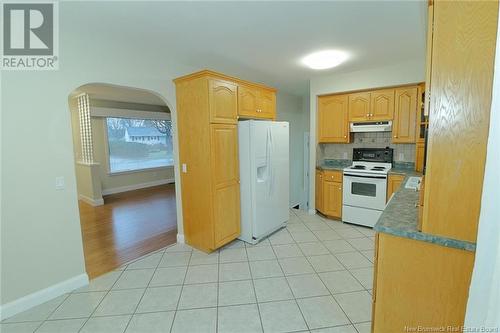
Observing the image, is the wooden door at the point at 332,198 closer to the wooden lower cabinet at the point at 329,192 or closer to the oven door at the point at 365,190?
the wooden lower cabinet at the point at 329,192

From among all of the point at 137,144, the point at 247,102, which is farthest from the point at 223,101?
the point at 137,144

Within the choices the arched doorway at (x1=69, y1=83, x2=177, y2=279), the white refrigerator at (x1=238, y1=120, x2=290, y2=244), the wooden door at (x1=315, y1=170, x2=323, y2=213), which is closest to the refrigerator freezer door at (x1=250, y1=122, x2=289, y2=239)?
the white refrigerator at (x1=238, y1=120, x2=290, y2=244)

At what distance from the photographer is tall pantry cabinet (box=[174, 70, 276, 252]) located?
283 centimetres

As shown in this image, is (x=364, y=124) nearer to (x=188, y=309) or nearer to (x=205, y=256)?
(x=205, y=256)

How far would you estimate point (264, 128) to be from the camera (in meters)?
3.26

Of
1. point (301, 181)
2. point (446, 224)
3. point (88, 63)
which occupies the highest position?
point (88, 63)

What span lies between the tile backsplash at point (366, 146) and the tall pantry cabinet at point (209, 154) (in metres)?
1.99

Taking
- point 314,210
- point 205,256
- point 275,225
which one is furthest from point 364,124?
point 205,256

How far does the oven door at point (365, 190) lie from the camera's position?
361 centimetres

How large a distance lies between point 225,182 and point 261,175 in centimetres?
59

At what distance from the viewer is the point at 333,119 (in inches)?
164

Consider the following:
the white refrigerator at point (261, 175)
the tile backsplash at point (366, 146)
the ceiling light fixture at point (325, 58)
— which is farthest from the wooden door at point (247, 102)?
the tile backsplash at point (366, 146)

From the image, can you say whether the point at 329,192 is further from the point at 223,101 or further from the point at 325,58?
the point at 223,101

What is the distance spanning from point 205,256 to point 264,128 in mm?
1852
